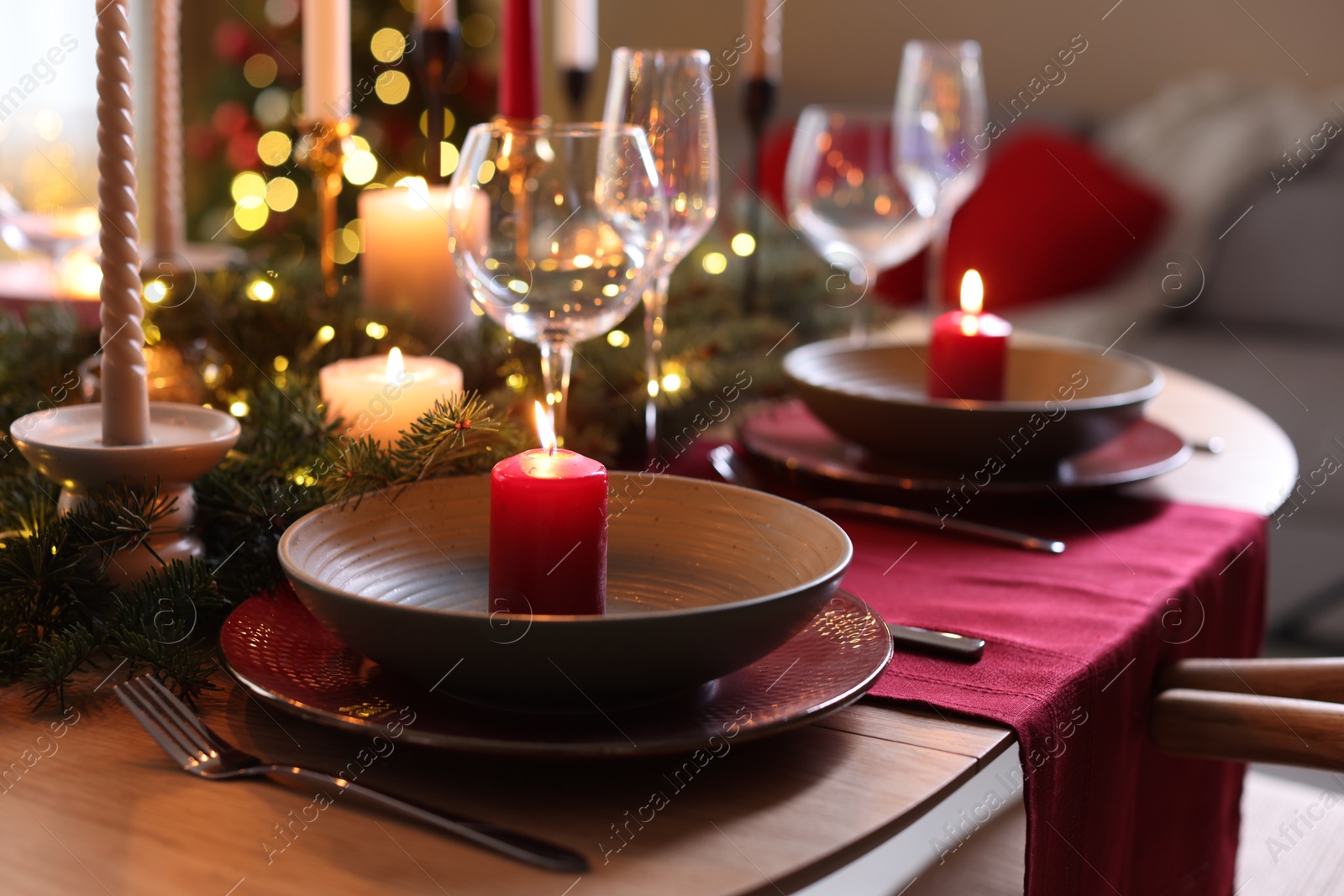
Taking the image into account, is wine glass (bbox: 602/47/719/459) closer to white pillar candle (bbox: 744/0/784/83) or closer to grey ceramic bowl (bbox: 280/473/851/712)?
grey ceramic bowl (bbox: 280/473/851/712)

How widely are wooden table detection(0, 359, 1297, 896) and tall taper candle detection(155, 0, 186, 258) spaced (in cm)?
77

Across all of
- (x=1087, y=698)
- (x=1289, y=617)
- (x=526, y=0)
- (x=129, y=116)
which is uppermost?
(x=526, y=0)

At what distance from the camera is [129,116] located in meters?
0.64

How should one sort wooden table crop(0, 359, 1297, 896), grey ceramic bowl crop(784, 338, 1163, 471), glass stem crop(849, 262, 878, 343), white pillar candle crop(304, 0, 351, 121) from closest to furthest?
wooden table crop(0, 359, 1297, 896)
grey ceramic bowl crop(784, 338, 1163, 471)
white pillar candle crop(304, 0, 351, 121)
glass stem crop(849, 262, 878, 343)

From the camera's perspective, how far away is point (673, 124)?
0.98m

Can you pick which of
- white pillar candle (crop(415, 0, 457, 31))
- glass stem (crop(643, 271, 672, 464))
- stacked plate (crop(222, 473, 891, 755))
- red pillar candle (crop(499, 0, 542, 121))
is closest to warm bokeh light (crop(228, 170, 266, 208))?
white pillar candle (crop(415, 0, 457, 31))

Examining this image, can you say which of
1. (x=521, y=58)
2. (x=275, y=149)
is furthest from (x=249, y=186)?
(x=521, y=58)

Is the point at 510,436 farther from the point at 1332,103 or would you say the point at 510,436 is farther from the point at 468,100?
the point at 468,100

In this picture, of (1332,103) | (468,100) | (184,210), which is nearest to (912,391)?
(1332,103)

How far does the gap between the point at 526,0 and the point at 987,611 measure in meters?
0.67

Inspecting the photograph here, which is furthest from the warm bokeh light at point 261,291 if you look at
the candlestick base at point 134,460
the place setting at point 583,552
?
the candlestick base at point 134,460

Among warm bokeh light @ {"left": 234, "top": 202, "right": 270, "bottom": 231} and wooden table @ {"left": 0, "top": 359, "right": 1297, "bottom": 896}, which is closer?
wooden table @ {"left": 0, "top": 359, "right": 1297, "bottom": 896}

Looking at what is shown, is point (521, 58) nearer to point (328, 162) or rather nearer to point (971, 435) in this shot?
point (328, 162)

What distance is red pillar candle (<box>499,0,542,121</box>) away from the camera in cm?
111
